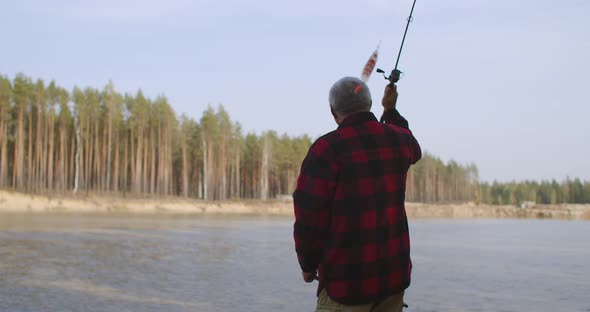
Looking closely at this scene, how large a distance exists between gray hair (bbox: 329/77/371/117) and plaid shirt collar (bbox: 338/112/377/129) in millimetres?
43

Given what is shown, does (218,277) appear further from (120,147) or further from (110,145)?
(120,147)

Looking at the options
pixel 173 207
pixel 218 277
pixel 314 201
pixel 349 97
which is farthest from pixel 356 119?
pixel 173 207

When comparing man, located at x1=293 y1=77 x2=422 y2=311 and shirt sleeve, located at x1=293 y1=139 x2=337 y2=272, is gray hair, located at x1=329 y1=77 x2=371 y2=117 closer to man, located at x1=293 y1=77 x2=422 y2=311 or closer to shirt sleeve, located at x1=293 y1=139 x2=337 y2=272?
man, located at x1=293 y1=77 x2=422 y2=311

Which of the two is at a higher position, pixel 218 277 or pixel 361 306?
pixel 361 306

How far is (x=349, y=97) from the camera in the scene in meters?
3.26

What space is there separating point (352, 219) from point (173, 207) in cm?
6035

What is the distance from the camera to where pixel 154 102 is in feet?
246

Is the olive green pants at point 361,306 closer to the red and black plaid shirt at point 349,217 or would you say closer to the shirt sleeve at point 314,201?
the red and black plaid shirt at point 349,217

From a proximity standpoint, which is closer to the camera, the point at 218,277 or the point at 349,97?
the point at 349,97

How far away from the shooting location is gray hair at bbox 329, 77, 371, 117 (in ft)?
10.7

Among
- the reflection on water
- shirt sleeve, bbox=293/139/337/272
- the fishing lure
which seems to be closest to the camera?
shirt sleeve, bbox=293/139/337/272

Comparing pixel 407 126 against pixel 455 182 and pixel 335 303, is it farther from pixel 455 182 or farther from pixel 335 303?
pixel 455 182

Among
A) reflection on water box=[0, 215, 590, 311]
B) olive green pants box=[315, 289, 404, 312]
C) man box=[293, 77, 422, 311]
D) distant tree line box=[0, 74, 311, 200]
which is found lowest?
reflection on water box=[0, 215, 590, 311]

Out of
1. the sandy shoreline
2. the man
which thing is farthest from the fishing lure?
the sandy shoreline
